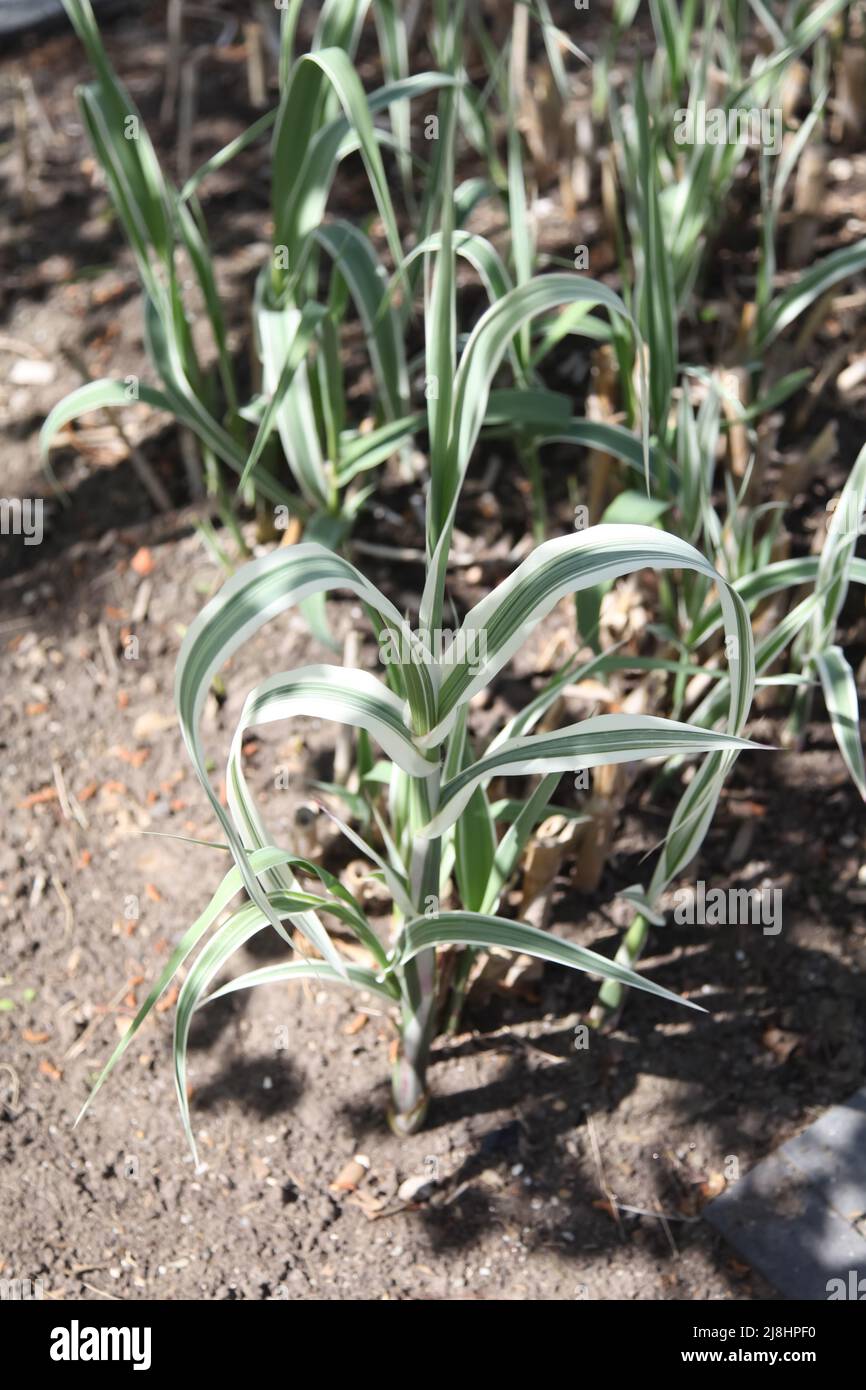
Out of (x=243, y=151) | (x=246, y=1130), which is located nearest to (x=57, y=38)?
(x=243, y=151)

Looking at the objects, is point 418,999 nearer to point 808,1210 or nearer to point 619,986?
point 619,986

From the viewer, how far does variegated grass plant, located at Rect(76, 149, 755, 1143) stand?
1.04m

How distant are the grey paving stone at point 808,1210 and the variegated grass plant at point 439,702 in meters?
0.47

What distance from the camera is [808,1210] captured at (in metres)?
1.56

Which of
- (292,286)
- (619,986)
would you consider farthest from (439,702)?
(292,286)

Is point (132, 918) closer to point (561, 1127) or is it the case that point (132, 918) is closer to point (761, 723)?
point (561, 1127)

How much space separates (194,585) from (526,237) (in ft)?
2.71

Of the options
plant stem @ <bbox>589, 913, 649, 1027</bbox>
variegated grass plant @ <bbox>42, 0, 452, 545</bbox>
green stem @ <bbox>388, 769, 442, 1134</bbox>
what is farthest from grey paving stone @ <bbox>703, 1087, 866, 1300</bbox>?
variegated grass plant @ <bbox>42, 0, 452, 545</bbox>

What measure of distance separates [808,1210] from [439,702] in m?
0.88

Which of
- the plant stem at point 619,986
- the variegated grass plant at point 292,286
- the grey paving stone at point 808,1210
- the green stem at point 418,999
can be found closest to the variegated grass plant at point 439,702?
the green stem at point 418,999

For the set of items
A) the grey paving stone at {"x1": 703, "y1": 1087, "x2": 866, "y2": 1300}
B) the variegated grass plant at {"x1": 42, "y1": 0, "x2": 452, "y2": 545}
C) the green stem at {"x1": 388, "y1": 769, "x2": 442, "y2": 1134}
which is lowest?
the grey paving stone at {"x1": 703, "y1": 1087, "x2": 866, "y2": 1300}

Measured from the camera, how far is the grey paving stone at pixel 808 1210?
151cm

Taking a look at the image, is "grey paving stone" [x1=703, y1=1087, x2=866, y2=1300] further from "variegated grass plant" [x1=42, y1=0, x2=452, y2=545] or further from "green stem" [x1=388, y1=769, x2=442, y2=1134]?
"variegated grass plant" [x1=42, y1=0, x2=452, y2=545]

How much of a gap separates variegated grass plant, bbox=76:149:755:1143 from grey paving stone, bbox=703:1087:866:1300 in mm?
465
